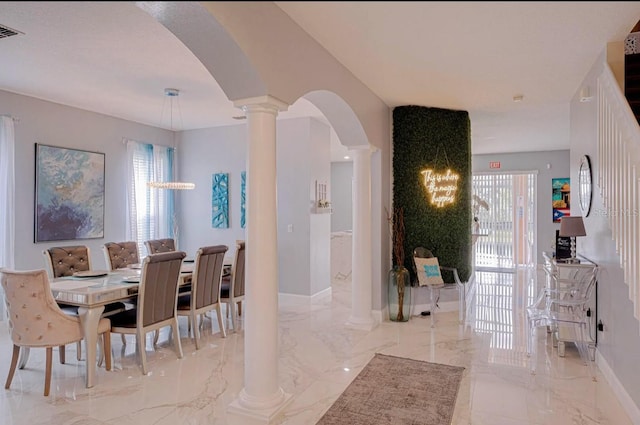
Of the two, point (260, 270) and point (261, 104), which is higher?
point (261, 104)

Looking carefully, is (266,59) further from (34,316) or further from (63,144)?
(63,144)

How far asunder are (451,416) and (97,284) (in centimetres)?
307

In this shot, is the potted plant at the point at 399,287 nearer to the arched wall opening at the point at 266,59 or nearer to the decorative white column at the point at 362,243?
the decorative white column at the point at 362,243

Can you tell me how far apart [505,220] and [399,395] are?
305 inches

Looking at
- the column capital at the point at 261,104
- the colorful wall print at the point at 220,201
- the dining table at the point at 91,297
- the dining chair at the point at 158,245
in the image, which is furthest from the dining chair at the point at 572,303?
the colorful wall print at the point at 220,201

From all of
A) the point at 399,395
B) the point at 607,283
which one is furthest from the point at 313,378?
the point at 607,283

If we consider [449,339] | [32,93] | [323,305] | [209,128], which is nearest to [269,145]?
[449,339]

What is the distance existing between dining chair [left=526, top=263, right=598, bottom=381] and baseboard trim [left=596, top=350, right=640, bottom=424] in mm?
89

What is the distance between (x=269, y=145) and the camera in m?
2.55

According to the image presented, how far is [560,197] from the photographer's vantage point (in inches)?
344

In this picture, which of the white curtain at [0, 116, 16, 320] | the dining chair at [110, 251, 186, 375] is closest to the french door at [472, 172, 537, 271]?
the dining chair at [110, 251, 186, 375]

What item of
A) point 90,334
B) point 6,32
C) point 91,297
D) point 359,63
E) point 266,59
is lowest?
point 90,334

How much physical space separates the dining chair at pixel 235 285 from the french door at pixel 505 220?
642 centimetres

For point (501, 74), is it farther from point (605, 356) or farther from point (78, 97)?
point (78, 97)
